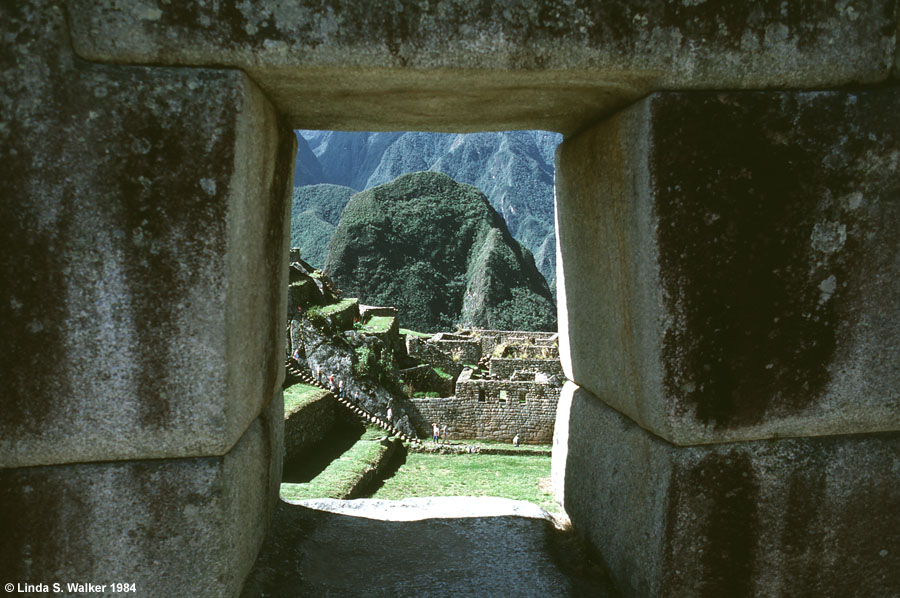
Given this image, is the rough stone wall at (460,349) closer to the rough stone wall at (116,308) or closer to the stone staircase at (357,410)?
the stone staircase at (357,410)

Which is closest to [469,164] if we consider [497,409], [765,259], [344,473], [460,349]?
[460,349]

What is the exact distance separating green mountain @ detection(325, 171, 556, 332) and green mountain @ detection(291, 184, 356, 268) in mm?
17289

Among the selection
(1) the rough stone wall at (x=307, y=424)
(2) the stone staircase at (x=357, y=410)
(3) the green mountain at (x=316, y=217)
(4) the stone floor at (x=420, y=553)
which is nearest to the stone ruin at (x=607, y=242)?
(4) the stone floor at (x=420, y=553)

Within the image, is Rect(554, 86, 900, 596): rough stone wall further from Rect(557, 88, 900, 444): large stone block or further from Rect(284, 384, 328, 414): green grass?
Rect(284, 384, 328, 414): green grass

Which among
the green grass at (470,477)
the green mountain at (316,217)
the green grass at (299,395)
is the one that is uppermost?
the green mountain at (316,217)

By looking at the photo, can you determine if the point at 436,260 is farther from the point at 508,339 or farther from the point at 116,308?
the point at 116,308

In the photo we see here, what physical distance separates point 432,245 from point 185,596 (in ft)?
256

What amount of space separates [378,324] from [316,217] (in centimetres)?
7482

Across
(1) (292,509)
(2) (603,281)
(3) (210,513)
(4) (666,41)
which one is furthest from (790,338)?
(1) (292,509)

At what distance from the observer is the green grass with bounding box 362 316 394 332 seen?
29.2 meters

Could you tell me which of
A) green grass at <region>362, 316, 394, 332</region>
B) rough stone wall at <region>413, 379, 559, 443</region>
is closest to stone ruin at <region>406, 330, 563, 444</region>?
rough stone wall at <region>413, 379, 559, 443</region>

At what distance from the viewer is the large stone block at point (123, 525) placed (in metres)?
1.49

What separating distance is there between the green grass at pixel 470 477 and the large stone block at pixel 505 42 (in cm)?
960

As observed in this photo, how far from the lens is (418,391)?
2339 centimetres
